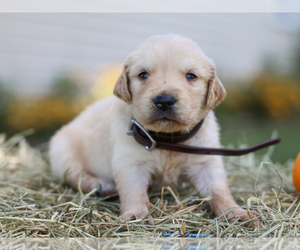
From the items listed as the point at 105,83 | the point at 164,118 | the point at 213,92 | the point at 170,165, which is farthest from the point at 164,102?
the point at 105,83

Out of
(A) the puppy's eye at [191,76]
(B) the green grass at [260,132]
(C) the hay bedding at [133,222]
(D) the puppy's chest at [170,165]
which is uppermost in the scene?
(A) the puppy's eye at [191,76]

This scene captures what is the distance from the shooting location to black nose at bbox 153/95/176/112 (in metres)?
2.23

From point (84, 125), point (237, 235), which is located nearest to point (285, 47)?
point (84, 125)

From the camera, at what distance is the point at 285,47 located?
1165cm

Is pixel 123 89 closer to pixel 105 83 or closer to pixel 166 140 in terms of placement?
pixel 166 140

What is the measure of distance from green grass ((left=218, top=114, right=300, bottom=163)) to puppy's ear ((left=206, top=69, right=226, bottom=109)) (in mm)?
3528

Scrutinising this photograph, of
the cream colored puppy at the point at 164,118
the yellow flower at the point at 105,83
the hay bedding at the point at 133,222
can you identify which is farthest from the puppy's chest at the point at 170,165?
the yellow flower at the point at 105,83

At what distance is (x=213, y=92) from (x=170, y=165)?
0.76 meters

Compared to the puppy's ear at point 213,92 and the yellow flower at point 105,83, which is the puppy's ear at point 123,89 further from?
the yellow flower at point 105,83

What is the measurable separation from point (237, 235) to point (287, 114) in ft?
28.6

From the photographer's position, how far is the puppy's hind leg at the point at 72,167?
10.2 ft

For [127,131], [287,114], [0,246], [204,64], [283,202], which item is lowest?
[287,114]

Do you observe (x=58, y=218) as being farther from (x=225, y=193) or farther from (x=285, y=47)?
(x=285, y=47)

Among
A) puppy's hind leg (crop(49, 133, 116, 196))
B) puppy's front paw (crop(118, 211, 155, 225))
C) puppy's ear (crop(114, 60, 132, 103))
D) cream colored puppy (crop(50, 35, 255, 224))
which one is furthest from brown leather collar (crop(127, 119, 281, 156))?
puppy's hind leg (crop(49, 133, 116, 196))
